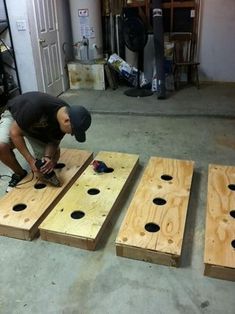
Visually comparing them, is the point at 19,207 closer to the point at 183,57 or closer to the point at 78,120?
the point at 78,120

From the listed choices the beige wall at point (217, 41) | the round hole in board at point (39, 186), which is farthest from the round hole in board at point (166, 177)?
→ the beige wall at point (217, 41)

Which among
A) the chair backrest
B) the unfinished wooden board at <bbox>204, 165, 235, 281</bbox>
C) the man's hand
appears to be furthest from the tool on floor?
the chair backrest

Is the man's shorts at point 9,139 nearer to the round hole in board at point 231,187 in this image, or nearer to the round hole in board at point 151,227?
the round hole in board at point 151,227

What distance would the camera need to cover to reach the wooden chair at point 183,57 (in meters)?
4.61

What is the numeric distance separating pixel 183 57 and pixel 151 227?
351cm

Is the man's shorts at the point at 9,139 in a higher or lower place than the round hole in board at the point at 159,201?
higher

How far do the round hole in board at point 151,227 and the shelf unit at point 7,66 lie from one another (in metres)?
2.67

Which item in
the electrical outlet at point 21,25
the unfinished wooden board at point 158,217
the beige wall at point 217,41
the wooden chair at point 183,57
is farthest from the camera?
the wooden chair at point 183,57

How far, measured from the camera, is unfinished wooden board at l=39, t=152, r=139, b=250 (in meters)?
1.84

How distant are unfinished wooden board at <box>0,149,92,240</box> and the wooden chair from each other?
107 inches

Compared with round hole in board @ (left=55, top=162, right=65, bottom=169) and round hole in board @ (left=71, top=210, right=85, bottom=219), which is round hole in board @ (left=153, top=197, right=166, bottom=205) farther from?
round hole in board @ (left=55, top=162, right=65, bottom=169)

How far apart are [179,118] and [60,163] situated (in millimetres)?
1690

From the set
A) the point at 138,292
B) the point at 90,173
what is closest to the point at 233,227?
the point at 138,292

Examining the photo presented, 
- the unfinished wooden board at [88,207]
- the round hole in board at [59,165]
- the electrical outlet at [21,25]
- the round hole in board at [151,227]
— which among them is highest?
the electrical outlet at [21,25]
